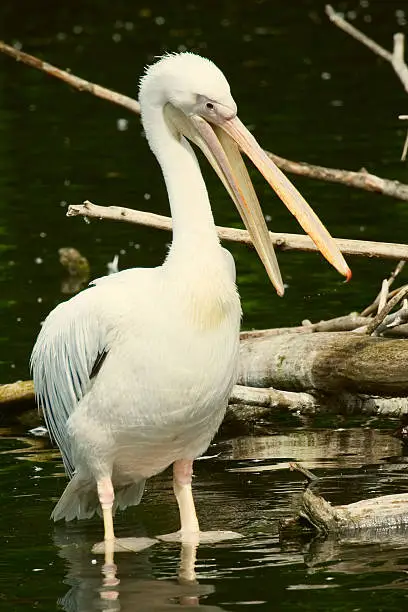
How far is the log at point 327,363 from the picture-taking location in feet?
22.5

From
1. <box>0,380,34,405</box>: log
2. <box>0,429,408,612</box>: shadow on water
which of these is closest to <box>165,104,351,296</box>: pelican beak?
<box>0,429,408,612</box>: shadow on water

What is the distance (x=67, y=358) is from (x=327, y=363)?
1655mm

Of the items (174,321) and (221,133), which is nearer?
(174,321)

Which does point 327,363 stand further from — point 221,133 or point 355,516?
point 221,133

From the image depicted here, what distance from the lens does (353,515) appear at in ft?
18.3

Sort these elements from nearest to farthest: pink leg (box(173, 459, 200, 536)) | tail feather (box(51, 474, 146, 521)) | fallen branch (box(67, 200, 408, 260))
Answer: pink leg (box(173, 459, 200, 536)) → tail feather (box(51, 474, 146, 521)) → fallen branch (box(67, 200, 408, 260))

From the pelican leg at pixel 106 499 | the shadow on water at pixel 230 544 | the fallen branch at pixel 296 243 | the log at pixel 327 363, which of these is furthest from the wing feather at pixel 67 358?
the log at pixel 327 363

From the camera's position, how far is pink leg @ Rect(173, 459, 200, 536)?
5.82m

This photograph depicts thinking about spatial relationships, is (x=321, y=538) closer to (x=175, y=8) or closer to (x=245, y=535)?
(x=245, y=535)

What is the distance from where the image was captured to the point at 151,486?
6695 mm

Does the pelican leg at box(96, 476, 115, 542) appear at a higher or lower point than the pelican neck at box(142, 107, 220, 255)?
lower

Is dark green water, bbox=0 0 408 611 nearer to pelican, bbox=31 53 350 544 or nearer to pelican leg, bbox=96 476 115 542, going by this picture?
pelican leg, bbox=96 476 115 542

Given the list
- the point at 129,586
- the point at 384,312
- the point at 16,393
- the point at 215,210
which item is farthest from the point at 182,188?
the point at 215,210

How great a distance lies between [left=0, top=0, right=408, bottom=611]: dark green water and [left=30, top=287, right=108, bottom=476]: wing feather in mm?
458
